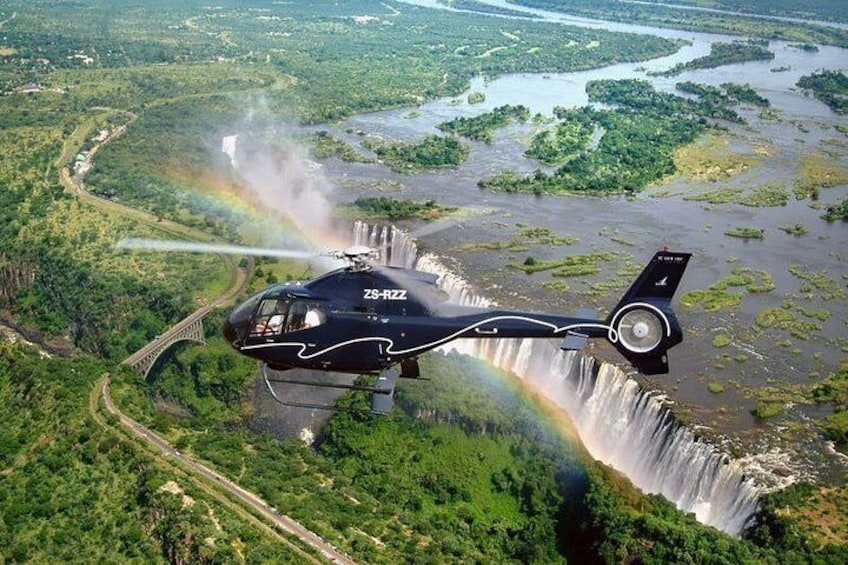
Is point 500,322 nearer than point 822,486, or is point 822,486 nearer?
point 500,322

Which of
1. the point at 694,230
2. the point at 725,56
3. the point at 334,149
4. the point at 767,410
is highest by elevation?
the point at 725,56

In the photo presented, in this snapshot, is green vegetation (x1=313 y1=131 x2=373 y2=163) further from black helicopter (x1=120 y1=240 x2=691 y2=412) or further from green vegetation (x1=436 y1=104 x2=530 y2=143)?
black helicopter (x1=120 y1=240 x2=691 y2=412)

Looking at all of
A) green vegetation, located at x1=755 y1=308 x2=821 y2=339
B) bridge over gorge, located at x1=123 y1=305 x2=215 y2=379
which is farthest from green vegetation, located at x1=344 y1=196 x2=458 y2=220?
green vegetation, located at x1=755 y1=308 x2=821 y2=339

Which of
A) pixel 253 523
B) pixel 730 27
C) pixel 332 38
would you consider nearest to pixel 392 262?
pixel 253 523

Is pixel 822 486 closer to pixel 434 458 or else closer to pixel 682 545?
pixel 682 545

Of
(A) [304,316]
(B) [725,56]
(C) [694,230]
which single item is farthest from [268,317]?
(B) [725,56]

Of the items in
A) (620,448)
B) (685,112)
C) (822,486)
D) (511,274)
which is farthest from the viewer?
(685,112)

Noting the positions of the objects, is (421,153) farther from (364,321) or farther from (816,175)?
(364,321)
